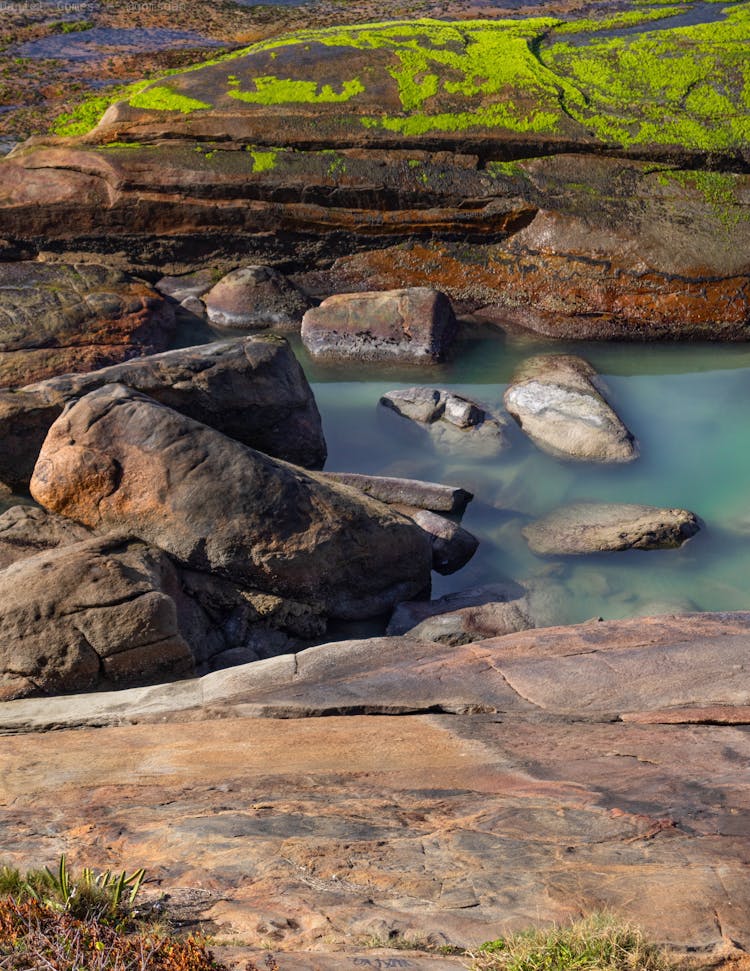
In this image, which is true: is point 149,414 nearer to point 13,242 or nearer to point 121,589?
point 121,589

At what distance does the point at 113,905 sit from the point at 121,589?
130 inches

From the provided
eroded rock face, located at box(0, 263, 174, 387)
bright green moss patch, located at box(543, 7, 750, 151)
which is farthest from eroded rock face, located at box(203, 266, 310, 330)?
bright green moss patch, located at box(543, 7, 750, 151)

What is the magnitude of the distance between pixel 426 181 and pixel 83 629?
897 cm

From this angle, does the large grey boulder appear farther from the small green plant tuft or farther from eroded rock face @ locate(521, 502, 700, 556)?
the small green plant tuft

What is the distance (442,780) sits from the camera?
4.66 meters

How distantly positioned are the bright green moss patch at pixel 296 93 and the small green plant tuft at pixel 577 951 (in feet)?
41.1

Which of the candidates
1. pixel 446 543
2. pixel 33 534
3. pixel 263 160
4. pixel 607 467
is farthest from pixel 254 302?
pixel 33 534

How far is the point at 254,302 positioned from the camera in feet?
42.9

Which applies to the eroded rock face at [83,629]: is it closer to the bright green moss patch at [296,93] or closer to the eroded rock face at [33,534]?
the eroded rock face at [33,534]

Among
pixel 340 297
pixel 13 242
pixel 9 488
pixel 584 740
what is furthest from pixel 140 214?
pixel 584 740

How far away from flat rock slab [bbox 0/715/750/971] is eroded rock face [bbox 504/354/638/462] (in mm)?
5333

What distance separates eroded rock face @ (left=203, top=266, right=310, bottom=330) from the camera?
13.0m

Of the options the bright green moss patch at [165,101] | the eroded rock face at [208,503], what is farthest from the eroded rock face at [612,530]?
the bright green moss patch at [165,101]

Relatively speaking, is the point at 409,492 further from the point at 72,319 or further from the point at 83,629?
the point at 72,319
